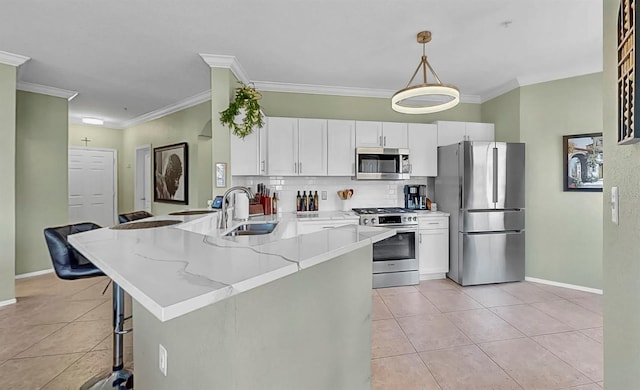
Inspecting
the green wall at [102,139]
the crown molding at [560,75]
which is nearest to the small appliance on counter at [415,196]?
the crown molding at [560,75]

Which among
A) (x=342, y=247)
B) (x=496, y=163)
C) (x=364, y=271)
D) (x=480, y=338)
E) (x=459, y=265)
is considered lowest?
(x=480, y=338)

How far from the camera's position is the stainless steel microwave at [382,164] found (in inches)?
156

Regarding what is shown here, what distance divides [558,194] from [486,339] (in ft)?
7.80

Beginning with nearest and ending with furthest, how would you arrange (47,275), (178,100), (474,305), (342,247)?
1. (342,247)
2. (474,305)
3. (47,275)
4. (178,100)

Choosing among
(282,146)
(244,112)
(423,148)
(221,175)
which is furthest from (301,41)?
(423,148)

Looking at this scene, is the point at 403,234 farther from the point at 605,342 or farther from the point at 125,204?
the point at 125,204

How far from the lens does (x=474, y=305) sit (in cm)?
312

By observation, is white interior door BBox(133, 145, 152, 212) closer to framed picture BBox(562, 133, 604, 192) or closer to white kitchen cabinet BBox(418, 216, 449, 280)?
white kitchen cabinet BBox(418, 216, 449, 280)

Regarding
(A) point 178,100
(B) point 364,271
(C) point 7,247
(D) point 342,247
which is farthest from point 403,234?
(C) point 7,247

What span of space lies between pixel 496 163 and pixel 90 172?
23.0 feet

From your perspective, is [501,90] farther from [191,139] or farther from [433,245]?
[191,139]

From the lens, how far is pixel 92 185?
5.83 m

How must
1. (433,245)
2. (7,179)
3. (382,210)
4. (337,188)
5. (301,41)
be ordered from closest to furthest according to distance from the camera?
1. (301,41)
2. (7,179)
3. (433,245)
4. (382,210)
5. (337,188)

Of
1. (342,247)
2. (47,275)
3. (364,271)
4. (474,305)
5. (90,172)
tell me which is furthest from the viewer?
(90,172)
